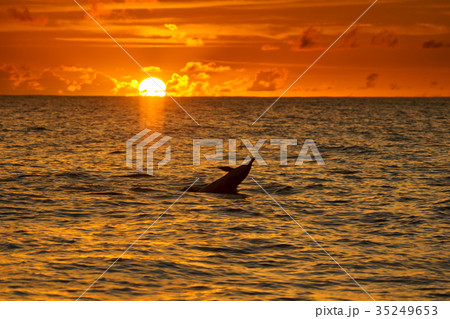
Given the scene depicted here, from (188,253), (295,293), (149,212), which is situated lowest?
(295,293)

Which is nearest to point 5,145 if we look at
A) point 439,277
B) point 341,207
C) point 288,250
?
point 341,207

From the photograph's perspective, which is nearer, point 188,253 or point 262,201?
point 188,253

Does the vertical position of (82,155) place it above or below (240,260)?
above

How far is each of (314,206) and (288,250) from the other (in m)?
7.41

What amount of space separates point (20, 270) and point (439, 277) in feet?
34.6

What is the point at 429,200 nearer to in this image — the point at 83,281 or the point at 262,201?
the point at 262,201

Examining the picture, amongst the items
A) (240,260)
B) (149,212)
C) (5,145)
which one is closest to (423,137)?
(5,145)

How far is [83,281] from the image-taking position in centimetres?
1381

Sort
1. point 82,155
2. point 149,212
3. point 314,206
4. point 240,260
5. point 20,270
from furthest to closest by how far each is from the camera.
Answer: point 82,155
point 314,206
point 149,212
point 240,260
point 20,270

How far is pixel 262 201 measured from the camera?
24.9 metres

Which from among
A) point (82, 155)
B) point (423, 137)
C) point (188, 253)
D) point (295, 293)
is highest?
point (423, 137)

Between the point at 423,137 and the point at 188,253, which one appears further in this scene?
the point at 423,137

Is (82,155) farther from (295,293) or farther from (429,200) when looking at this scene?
(295,293)

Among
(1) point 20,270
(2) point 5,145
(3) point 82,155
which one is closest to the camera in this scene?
(1) point 20,270
